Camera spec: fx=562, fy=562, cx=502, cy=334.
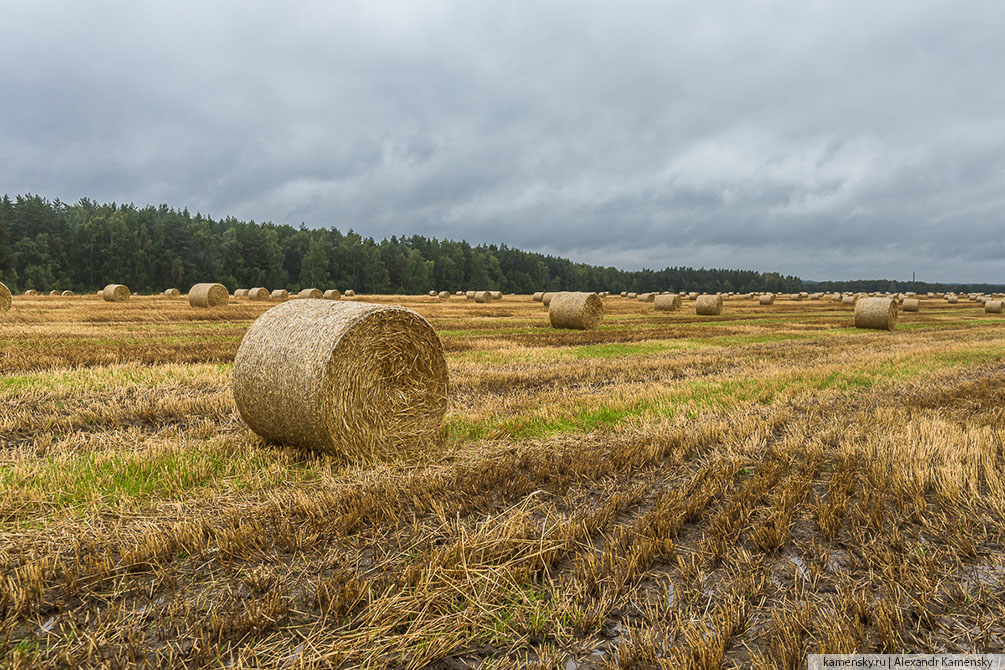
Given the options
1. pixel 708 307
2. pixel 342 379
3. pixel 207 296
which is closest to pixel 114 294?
pixel 207 296

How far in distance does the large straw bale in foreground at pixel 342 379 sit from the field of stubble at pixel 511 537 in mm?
316

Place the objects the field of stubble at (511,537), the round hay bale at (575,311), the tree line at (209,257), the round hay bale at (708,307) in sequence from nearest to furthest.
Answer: the field of stubble at (511,537) < the round hay bale at (575,311) < the round hay bale at (708,307) < the tree line at (209,257)

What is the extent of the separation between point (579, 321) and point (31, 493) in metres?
17.8

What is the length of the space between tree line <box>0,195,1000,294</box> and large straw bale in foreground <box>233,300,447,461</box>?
253 feet

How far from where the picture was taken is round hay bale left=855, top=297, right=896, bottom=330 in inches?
913

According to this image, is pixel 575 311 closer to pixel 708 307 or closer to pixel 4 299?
pixel 708 307

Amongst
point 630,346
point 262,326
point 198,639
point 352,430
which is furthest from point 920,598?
point 630,346

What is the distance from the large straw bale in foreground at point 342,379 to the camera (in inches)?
215

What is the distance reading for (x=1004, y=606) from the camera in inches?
115

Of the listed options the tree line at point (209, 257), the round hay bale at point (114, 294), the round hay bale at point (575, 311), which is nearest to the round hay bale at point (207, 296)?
the round hay bale at point (114, 294)

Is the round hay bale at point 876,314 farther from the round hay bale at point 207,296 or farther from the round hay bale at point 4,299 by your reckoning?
the round hay bale at point 4,299

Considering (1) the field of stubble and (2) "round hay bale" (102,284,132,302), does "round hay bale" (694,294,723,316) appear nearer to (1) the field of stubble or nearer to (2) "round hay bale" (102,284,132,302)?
(1) the field of stubble

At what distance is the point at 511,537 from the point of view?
357 centimetres

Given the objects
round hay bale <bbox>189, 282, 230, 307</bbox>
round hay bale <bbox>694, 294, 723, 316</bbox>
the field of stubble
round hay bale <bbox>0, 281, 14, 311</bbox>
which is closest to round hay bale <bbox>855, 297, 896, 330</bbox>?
round hay bale <bbox>694, 294, 723, 316</bbox>
